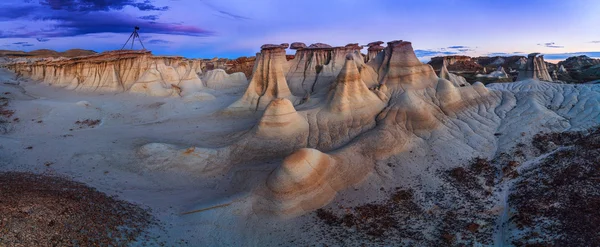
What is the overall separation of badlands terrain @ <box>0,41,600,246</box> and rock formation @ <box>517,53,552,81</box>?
11.9m

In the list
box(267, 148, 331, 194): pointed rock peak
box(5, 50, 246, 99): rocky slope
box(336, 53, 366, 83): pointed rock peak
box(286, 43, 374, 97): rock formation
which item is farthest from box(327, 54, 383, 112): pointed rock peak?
box(5, 50, 246, 99): rocky slope

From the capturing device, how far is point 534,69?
3288 cm

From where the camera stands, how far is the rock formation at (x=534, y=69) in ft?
108

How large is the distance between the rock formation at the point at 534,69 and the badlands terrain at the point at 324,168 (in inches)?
467

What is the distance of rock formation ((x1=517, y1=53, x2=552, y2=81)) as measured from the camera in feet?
108

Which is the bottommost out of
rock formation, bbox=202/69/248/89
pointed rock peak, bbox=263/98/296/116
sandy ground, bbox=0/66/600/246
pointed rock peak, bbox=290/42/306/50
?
sandy ground, bbox=0/66/600/246

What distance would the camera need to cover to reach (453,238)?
31.1 ft

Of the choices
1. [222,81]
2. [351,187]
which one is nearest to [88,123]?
[222,81]

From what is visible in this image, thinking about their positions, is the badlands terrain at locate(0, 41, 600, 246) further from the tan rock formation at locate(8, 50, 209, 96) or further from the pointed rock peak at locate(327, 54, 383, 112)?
the tan rock formation at locate(8, 50, 209, 96)

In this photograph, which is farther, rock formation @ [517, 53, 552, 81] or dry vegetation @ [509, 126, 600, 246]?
rock formation @ [517, 53, 552, 81]

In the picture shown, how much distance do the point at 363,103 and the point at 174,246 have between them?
11.8 m

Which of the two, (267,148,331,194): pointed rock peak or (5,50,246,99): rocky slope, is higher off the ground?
(5,50,246,99): rocky slope

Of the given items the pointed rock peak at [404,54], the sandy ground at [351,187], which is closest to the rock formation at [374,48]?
the pointed rock peak at [404,54]

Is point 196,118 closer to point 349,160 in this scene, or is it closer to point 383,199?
point 349,160
